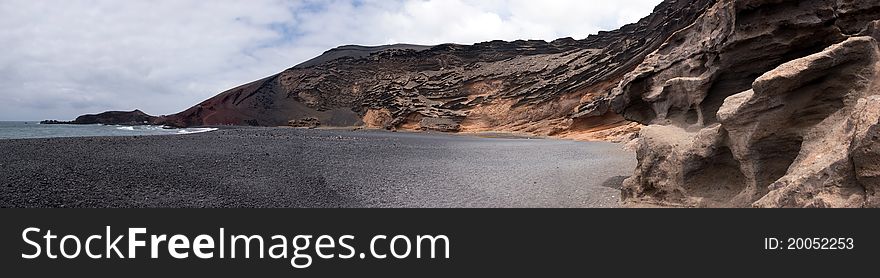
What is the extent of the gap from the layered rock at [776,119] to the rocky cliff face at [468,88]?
321 inches

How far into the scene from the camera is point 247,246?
10.2 feet

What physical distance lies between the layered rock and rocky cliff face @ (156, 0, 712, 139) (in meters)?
8.14

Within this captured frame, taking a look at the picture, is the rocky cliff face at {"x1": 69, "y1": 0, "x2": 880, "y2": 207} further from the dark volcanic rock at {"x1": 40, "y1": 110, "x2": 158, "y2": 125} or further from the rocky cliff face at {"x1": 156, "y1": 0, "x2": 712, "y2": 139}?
the dark volcanic rock at {"x1": 40, "y1": 110, "x2": 158, "y2": 125}

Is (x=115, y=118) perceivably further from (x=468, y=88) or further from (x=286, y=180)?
(x=286, y=180)

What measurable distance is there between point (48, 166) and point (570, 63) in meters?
36.1

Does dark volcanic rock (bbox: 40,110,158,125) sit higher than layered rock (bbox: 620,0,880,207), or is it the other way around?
dark volcanic rock (bbox: 40,110,158,125)

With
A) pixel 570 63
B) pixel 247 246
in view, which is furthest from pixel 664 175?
pixel 570 63

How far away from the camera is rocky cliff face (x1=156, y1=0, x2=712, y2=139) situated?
2997 centimetres

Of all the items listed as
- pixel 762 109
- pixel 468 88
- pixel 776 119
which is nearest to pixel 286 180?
pixel 762 109

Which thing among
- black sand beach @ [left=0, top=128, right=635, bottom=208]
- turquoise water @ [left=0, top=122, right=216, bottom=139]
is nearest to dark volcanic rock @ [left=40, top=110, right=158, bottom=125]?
turquoise water @ [left=0, top=122, right=216, bottom=139]

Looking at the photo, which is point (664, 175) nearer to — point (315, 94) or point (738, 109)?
point (738, 109)

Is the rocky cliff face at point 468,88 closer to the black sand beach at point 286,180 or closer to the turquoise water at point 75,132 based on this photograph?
the black sand beach at point 286,180

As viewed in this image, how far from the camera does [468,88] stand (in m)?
45.7

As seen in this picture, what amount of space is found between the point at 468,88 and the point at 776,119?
41.5 m
